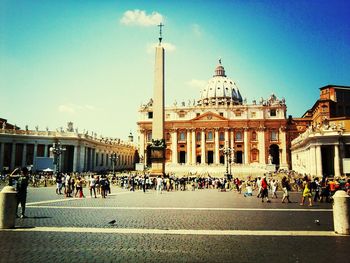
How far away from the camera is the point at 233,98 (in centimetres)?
9656

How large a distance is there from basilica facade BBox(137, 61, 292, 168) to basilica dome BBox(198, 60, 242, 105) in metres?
21.0

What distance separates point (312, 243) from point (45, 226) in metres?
6.62

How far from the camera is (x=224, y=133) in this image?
71875 millimetres

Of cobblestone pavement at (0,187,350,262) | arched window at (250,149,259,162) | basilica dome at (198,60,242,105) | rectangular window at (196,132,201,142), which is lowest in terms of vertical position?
cobblestone pavement at (0,187,350,262)

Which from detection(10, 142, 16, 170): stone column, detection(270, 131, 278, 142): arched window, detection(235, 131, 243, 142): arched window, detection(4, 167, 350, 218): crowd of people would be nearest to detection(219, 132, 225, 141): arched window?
detection(235, 131, 243, 142): arched window

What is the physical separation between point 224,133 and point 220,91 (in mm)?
28163

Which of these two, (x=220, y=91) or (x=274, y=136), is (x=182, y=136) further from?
(x=220, y=91)

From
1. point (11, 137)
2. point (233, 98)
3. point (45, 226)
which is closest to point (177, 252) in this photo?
point (45, 226)

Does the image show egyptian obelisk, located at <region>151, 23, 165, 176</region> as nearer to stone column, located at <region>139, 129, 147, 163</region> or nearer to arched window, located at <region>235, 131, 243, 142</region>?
arched window, located at <region>235, 131, 243, 142</region>

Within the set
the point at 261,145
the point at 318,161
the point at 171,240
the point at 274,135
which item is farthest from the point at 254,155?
the point at 171,240

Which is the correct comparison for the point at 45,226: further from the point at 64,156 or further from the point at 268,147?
the point at 268,147

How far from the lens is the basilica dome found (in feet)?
313

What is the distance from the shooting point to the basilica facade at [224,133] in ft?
231

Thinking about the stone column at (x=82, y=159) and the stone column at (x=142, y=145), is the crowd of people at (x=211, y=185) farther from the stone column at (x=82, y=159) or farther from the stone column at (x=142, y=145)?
the stone column at (x=142, y=145)
